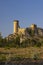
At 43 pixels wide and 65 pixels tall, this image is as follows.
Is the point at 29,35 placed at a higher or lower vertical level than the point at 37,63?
higher

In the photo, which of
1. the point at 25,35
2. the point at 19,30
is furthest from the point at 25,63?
the point at 19,30

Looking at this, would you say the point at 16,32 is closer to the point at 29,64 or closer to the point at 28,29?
the point at 28,29

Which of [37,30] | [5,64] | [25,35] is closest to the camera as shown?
[5,64]

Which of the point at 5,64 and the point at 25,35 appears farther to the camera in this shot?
the point at 25,35

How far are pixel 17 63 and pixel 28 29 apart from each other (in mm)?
83149

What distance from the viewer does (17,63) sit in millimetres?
16188

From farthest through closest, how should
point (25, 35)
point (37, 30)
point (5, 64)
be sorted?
point (37, 30)
point (25, 35)
point (5, 64)

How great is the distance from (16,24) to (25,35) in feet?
33.0

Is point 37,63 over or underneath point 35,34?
underneath

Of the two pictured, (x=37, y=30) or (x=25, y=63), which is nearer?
(x=25, y=63)

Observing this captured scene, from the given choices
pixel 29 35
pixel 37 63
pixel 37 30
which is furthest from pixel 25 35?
pixel 37 63

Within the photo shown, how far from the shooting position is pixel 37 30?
10244 centimetres

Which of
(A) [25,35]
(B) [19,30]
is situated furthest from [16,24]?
(A) [25,35]

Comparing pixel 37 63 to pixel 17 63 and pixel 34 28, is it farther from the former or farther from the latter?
pixel 34 28
